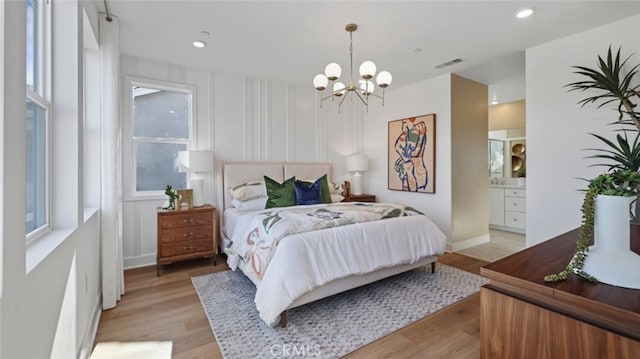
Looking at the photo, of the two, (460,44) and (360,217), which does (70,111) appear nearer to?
(360,217)

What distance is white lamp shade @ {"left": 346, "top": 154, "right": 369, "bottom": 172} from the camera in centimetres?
509

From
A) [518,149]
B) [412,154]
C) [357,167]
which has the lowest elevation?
[357,167]

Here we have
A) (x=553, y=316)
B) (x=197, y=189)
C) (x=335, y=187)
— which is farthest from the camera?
(x=335, y=187)

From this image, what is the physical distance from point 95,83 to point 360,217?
2.75 meters

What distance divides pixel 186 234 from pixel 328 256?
199cm

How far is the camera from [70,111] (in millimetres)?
1692

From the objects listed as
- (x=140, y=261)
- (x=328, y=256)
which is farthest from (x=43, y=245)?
(x=140, y=261)

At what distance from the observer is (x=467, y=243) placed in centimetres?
443

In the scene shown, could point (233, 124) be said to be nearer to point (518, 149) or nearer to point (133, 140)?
point (133, 140)

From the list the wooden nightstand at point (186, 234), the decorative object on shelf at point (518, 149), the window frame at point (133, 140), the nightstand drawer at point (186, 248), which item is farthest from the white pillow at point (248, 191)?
the decorative object on shelf at point (518, 149)

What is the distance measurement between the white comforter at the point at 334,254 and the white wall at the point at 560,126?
1306 mm

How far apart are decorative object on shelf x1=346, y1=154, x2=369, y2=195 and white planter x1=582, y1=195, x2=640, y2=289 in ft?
13.5

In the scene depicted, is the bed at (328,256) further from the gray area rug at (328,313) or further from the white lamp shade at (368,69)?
the white lamp shade at (368,69)

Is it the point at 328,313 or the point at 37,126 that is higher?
the point at 37,126
